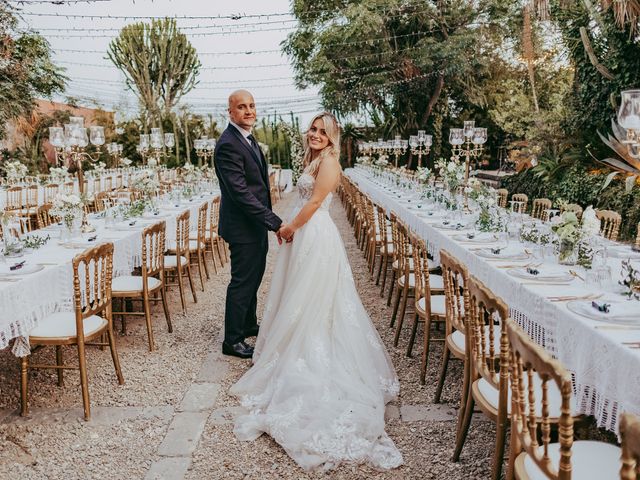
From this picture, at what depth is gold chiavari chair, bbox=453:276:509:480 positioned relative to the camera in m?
2.04

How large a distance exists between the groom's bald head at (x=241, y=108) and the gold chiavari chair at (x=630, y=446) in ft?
10.0

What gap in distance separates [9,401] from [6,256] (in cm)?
89

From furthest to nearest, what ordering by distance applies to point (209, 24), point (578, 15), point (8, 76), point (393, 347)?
point (8, 76), point (209, 24), point (578, 15), point (393, 347)

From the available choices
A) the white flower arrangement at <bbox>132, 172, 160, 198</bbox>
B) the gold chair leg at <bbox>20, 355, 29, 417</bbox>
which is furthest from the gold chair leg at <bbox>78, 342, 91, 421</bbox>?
the white flower arrangement at <bbox>132, 172, 160, 198</bbox>

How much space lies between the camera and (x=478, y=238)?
4.19 m

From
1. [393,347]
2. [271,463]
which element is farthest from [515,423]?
[393,347]

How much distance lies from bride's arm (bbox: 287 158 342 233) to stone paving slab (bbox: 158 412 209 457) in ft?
4.17

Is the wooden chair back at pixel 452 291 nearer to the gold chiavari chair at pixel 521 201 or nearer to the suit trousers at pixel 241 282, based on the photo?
the suit trousers at pixel 241 282

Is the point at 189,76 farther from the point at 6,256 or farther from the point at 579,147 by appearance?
the point at 6,256

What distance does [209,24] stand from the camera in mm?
11992

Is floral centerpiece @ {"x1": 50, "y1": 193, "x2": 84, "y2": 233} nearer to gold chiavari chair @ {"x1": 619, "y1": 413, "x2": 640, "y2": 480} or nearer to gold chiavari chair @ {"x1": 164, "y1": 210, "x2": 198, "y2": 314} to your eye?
gold chiavari chair @ {"x1": 164, "y1": 210, "x2": 198, "y2": 314}

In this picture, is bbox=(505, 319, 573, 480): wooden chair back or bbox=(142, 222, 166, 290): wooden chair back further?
bbox=(142, 222, 166, 290): wooden chair back

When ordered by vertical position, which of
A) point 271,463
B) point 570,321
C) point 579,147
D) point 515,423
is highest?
point 579,147

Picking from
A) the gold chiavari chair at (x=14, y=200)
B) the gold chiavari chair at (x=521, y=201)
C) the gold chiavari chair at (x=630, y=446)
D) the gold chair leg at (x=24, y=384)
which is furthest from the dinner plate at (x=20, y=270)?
the gold chiavari chair at (x=14, y=200)
